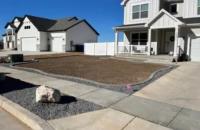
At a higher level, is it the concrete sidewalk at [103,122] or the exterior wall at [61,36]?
the exterior wall at [61,36]

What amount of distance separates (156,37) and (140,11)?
3.35 m

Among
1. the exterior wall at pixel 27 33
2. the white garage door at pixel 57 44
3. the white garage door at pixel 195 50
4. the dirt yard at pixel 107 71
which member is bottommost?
the dirt yard at pixel 107 71

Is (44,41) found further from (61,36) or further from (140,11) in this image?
(140,11)

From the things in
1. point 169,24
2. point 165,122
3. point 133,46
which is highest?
point 169,24

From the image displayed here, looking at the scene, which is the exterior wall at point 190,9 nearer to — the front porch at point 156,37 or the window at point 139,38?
the front porch at point 156,37

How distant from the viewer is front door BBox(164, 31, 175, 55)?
19.1m

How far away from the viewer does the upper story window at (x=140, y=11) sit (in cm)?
2016

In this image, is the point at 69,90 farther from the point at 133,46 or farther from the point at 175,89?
the point at 133,46

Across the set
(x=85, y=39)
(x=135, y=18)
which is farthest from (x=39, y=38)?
(x=135, y=18)

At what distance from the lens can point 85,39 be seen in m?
36.7

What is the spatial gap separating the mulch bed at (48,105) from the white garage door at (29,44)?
30.2 m

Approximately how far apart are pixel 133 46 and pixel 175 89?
1266 cm

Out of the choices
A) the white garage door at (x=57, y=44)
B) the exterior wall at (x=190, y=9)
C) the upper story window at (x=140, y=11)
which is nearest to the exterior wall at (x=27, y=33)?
the white garage door at (x=57, y=44)

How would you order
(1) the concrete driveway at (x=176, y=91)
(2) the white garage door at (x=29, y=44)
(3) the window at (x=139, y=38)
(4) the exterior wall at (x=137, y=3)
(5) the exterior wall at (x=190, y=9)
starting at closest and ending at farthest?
(1) the concrete driveway at (x=176, y=91)
(5) the exterior wall at (x=190, y=9)
(4) the exterior wall at (x=137, y=3)
(3) the window at (x=139, y=38)
(2) the white garage door at (x=29, y=44)
